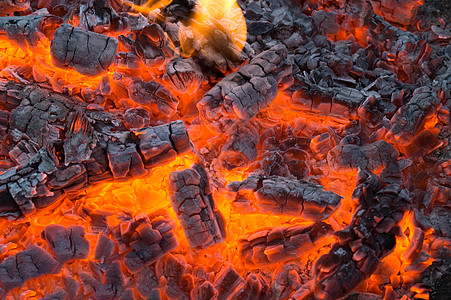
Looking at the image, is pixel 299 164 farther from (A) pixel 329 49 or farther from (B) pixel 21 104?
(B) pixel 21 104

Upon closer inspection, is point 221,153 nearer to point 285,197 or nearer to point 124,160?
point 285,197

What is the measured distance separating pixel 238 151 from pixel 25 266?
1.34 m

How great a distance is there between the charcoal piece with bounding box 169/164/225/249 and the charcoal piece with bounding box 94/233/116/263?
15.4 inches

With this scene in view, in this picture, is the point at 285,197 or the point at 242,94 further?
the point at 242,94

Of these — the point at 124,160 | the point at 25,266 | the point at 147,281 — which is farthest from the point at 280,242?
the point at 25,266

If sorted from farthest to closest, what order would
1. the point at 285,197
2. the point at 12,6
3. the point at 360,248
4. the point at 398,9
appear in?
the point at 398,9 < the point at 12,6 < the point at 285,197 < the point at 360,248

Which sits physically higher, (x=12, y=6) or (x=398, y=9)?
(x=12, y=6)

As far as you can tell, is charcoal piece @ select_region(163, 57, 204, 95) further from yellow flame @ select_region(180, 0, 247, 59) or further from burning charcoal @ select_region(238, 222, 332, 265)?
burning charcoal @ select_region(238, 222, 332, 265)

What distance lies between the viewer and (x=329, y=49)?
9.98 ft

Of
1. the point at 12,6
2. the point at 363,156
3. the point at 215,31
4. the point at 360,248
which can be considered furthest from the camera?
the point at 12,6

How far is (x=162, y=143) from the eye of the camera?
2.15 m

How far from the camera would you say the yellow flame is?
8.95 ft

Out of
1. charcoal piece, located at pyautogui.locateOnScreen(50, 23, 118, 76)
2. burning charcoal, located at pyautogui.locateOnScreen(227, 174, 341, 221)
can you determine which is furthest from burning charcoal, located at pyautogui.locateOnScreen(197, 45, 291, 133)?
charcoal piece, located at pyautogui.locateOnScreen(50, 23, 118, 76)

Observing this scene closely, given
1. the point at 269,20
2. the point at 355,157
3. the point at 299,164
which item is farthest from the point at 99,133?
the point at 269,20
